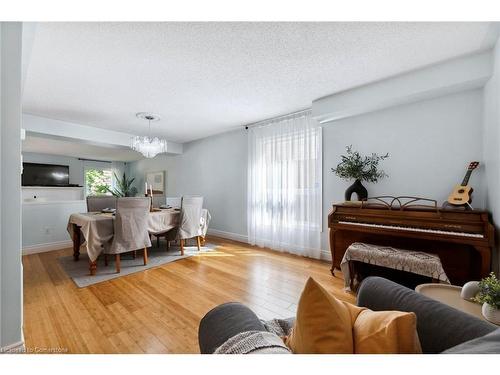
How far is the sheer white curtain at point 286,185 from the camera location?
3344 millimetres

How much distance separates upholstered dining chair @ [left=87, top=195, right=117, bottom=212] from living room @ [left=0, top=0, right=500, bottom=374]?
3cm

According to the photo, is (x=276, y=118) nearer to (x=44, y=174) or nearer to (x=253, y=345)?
(x=253, y=345)

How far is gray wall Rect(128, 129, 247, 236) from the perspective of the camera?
4.48 meters

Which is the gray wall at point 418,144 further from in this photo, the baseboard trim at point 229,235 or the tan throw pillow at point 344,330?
the tan throw pillow at point 344,330

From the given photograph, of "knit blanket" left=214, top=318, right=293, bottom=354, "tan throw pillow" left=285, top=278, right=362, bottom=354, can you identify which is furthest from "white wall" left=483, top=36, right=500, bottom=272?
"knit blanket" left=214, top=318, right=293, bottom=354

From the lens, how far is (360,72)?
88.2 inches

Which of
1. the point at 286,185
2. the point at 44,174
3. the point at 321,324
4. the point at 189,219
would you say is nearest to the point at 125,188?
the point at 44,174

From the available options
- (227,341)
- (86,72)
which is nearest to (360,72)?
(227,341)

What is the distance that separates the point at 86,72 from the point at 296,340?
2827 millimetres

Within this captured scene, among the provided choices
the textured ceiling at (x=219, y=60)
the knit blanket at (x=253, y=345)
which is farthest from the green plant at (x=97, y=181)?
the knit blanket at (x=253, y=345)

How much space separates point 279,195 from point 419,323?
294 centimetres

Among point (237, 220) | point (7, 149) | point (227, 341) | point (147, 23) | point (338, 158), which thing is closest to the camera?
point (227, 341)

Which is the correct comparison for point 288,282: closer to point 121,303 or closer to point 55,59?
point 121,303

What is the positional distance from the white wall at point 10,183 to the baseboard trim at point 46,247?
3.01m
